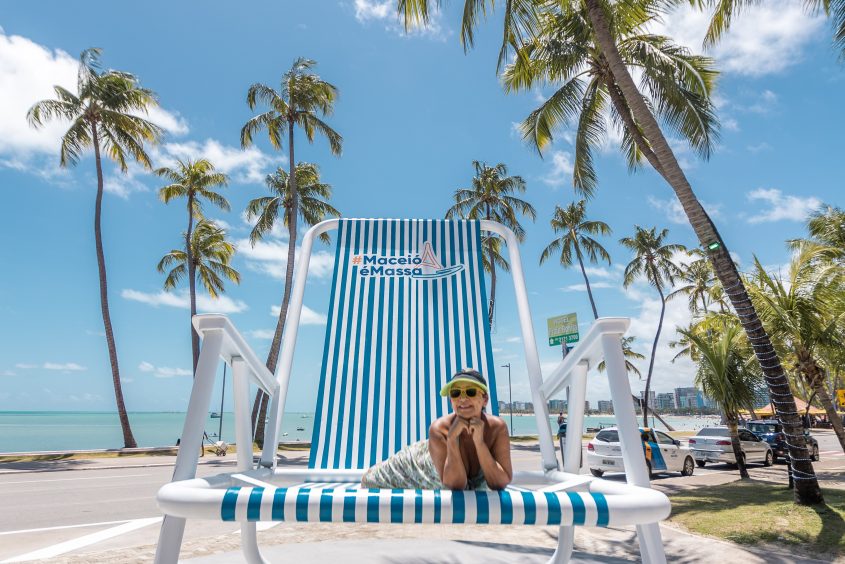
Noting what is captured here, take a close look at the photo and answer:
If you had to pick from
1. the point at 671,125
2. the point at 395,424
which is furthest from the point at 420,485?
the point at 671,125

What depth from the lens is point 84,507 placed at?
7.61 meters

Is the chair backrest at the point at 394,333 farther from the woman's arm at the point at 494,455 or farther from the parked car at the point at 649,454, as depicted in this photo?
the parked car at the point at 649,454

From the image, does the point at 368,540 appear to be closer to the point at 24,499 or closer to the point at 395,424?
the point at 395,424

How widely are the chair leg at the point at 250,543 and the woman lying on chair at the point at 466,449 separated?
4.70 feet

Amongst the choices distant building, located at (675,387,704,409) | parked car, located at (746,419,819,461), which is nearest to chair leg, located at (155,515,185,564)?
parked car, located at (746,419,819,461)

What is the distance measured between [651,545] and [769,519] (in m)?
5.60

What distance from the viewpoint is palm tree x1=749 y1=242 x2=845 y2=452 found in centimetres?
837

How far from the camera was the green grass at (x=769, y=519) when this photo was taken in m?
4.89

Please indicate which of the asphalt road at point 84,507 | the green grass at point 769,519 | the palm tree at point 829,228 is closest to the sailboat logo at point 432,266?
the asphalt road at point 84,507

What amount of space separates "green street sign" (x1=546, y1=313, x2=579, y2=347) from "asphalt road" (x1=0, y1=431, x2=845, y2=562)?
3417mm

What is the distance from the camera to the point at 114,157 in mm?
22312

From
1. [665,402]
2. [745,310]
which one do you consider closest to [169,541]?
[745,310]

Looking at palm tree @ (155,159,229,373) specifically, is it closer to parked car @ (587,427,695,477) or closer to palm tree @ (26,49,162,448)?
palm tree @ (26,49,162,448)

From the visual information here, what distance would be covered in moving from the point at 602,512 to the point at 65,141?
85.0 ft
